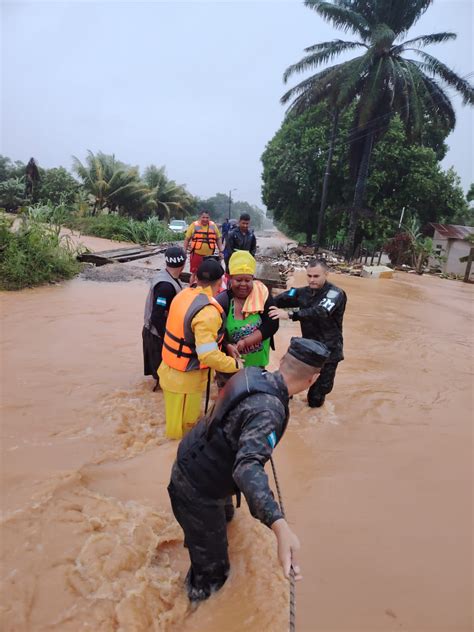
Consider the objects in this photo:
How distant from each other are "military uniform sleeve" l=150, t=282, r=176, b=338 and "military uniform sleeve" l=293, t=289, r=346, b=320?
115 centimetres

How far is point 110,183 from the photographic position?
933 inches

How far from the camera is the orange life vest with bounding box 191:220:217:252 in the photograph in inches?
274

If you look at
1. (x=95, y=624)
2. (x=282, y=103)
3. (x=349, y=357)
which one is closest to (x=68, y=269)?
(x=349, y=357)

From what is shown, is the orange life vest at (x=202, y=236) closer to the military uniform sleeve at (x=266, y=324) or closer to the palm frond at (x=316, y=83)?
the military uniform sleeve at (x=266, y=324)

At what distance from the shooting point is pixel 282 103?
20031 mm

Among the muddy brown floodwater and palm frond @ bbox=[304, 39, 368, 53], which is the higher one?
palm frond @ bbox=[304, 39, 368, 53]

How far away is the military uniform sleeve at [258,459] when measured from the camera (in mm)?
1333

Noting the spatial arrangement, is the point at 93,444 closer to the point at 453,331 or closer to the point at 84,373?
the point at 84,373

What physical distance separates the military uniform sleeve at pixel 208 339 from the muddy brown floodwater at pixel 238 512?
3.05 feet

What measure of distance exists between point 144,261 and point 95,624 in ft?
39.6

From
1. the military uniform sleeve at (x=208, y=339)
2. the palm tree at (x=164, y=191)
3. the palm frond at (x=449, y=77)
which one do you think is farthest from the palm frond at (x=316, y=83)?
the military uniform sleeve at (x=208, y=339)

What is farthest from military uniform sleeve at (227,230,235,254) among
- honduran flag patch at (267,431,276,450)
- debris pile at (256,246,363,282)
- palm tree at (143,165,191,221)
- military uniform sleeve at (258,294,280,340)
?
palm tree at (143,165,191,221)

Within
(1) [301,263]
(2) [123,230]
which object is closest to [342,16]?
(1) [301,263]

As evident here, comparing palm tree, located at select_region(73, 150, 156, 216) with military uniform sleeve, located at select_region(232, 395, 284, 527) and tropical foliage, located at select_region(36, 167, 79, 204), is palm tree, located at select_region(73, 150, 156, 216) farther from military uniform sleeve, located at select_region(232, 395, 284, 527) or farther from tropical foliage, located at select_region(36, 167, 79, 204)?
military uniform sleeve, located at select_region(232, 395, 284, 527)
